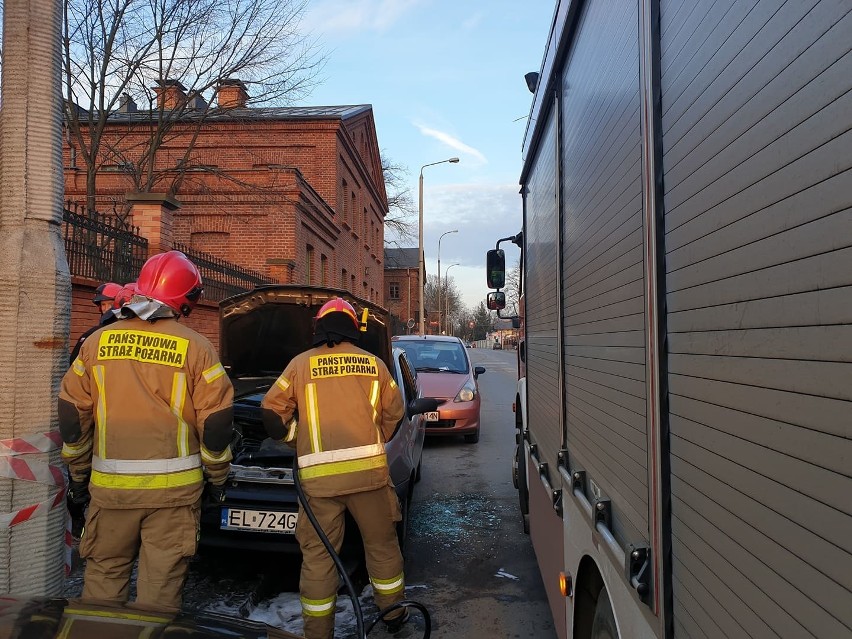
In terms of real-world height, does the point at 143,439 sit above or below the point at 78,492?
above

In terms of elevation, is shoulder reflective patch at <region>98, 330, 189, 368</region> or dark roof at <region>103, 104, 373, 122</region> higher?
dark roof at <region>103, 104, 373, 122</region>

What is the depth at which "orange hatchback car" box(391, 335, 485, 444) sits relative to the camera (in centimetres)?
947

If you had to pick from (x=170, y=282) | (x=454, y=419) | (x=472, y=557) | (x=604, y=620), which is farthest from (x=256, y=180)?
(x=604, y=620)

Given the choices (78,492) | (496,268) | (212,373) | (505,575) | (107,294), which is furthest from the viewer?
(496,268)

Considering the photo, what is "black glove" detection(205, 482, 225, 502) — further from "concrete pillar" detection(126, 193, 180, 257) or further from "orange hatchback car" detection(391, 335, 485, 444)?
"concrete pillar" detection(126, 193, 180, 257)

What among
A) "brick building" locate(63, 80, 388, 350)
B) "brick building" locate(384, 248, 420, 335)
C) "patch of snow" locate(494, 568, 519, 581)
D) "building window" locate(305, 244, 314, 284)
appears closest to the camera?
"patch of snow" locate(494, 568, 519, 581)

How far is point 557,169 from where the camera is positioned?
9.90ft

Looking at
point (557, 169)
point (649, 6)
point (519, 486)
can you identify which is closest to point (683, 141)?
point (649, 6)

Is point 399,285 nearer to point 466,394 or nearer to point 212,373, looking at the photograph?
point 466,394

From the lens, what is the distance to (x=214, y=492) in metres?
3.06

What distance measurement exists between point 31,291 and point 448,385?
291 inches

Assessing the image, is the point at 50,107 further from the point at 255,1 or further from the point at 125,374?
the point at 255,1

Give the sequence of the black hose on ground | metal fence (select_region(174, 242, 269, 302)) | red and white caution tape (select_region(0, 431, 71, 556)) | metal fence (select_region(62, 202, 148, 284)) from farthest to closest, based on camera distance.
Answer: metal fence (select_region(174, 242, 269, 302)) → metal fence (select_region(62, 202, 148, 284)) → the black hose on ground → red and white caution tape (select_region(0, 431, 71, 556))

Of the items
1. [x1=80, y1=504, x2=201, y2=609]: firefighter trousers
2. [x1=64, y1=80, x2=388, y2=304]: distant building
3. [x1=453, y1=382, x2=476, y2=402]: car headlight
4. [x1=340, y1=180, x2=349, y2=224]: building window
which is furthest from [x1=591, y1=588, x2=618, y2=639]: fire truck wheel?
[x1=340, y1=180, x2=349, y2=224]: building window
